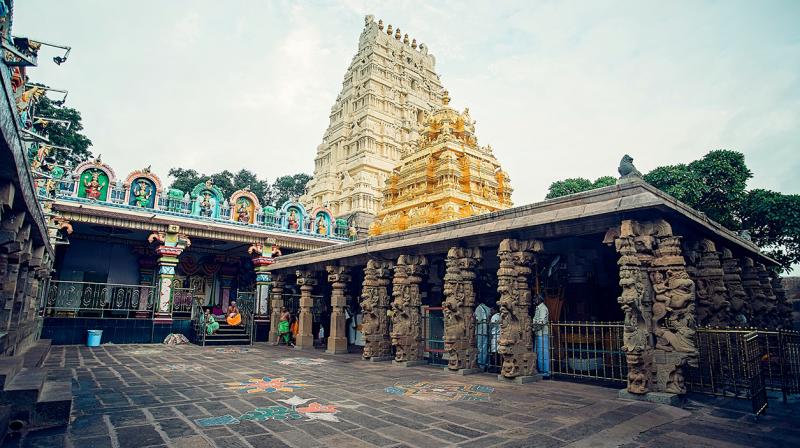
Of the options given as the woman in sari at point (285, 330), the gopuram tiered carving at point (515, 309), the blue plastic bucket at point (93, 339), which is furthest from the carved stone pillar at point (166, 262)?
the gopuram tiered carving at point (515, 309)

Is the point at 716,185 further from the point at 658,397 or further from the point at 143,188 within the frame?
the point at 143,188

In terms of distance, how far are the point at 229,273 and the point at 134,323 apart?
26.1ft

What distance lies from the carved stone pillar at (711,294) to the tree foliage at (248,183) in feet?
110

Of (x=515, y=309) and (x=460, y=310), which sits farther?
(x=460, y=310)

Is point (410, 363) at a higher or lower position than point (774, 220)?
lower

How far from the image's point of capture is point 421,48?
3719 cm

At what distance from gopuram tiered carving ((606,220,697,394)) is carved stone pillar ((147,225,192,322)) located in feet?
50.9

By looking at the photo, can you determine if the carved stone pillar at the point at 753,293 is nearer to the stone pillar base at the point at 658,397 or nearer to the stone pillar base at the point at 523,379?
the stone pillar base at the point at 658,397

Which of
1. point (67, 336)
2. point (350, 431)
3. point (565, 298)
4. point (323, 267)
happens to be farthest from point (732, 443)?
point (67, 336)

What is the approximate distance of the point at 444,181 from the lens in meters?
17.0

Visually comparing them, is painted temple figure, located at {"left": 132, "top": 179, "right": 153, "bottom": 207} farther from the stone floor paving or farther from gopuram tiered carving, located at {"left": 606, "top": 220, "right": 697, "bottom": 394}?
gopuram tiered carving, located at {"left": 606, "top": 220, "right": 697, "bottom": 394}

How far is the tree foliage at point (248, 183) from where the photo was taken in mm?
39059

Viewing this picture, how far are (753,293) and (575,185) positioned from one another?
17583 mm

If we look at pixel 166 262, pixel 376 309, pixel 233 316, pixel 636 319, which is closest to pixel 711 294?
pixel 636 319
